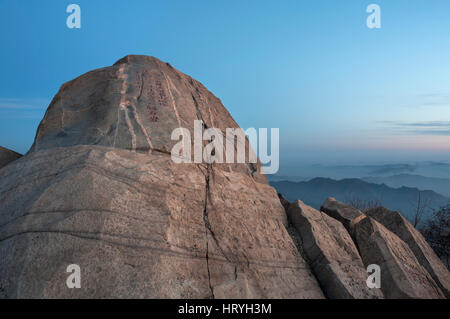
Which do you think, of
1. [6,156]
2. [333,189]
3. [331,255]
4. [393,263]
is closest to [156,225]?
[331,255]

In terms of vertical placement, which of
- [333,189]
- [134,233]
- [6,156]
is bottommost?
[333,189]

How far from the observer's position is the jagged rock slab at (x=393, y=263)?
4.23 metres

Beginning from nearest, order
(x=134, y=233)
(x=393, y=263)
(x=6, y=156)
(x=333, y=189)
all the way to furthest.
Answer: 1. (x=134, y=233)
2. (x=393, y=263)
3. (x=6, y=156)
4. (x=333, y=189)

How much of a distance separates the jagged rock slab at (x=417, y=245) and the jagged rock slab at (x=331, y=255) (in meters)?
1.66

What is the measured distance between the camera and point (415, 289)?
4242mm

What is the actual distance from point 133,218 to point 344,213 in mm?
4401

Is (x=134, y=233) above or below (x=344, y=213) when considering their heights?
above

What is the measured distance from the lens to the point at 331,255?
4496 millimetres

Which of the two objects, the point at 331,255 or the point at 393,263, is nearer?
the point at 331,255

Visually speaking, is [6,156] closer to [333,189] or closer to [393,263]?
[393,263]
